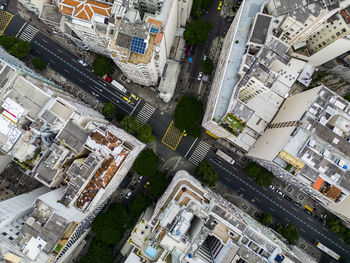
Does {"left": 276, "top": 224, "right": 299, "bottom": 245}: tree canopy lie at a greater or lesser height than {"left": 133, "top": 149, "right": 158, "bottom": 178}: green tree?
greater

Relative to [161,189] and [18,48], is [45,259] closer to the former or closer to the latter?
[161,189]

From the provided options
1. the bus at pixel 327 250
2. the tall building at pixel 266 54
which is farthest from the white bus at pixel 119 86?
the bus at pixel 327 250

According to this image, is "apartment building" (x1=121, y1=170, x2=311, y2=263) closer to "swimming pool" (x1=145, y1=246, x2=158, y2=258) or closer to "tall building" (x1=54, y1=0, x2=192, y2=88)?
"swimming pool" (x1=145, y1=246, x2=158, y2=258)

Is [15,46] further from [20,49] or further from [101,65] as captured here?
[101,65]

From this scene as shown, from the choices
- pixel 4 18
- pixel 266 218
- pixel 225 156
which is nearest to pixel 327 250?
pixel 266 218

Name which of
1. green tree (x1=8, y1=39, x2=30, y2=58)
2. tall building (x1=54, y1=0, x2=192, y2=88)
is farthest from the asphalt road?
tall building (x1=54, y1=0, x2=192, y2=88)

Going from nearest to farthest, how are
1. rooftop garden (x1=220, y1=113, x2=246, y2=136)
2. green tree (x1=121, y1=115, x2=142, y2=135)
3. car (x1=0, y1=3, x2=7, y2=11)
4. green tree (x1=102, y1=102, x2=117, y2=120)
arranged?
rooftop garden (x1=220, y1=113, x2=246, y2=136)
green tree (x1=121, y1=115, x2=142, y2=135)
green tree (x1=102, y1=102, x2=117, y2=120)
car (x1=0, y1=3, x2=7, y2=11)
